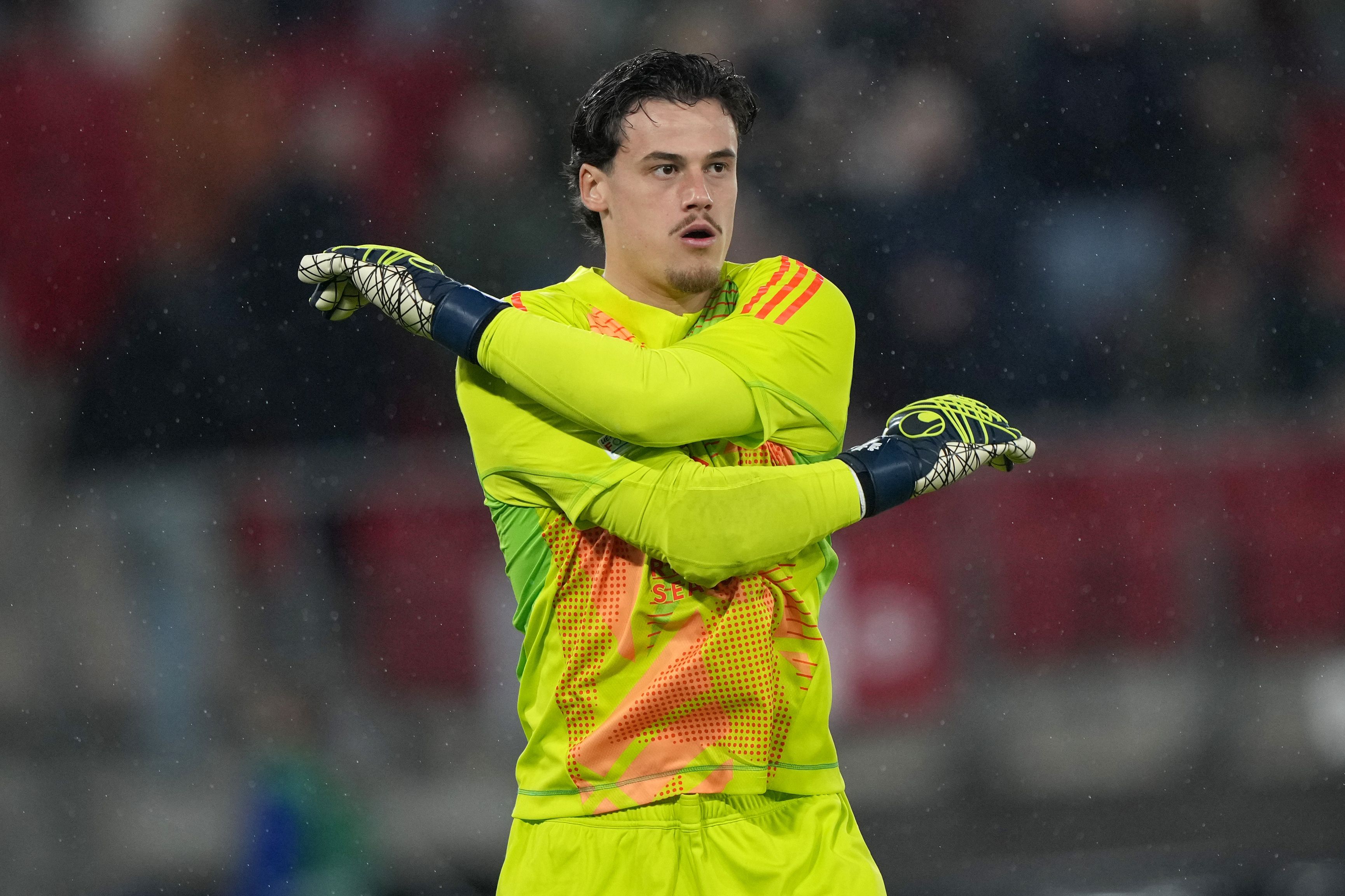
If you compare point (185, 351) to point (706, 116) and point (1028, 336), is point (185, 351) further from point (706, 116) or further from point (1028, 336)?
point (706, 116)

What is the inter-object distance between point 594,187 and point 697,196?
17cm

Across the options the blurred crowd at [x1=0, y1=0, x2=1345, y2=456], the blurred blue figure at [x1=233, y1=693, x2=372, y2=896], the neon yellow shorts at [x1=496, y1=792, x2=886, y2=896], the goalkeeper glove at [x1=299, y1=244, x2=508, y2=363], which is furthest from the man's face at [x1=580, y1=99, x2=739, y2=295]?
the blurred crowd at [x1=0, y1=0, x2=1345, y2=456]

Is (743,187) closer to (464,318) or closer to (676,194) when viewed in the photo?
(676,194)

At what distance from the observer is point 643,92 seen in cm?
167

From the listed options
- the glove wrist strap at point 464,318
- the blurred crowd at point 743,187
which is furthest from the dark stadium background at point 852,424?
the glove wrist strap at point 464,318

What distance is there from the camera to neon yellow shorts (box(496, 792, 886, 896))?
4.99ft

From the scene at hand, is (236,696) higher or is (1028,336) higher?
(1028,336)

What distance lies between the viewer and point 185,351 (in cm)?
388

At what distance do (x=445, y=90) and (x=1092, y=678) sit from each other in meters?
2.38

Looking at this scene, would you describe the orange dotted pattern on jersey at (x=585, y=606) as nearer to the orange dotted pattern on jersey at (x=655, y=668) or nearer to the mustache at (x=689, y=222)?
the orange dotted pattern on jersey at (x=655, y=668)

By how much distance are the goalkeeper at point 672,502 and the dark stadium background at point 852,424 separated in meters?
1.97

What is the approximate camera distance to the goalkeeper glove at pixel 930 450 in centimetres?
153

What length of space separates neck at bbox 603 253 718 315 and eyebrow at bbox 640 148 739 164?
0.39 feet

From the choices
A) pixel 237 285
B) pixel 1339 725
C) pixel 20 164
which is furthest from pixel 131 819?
pixel 1339 725
